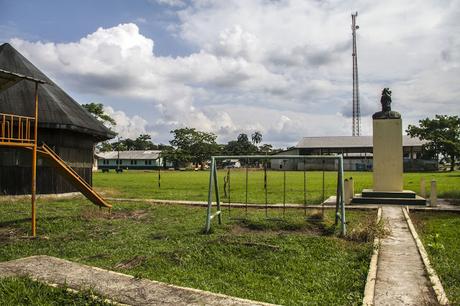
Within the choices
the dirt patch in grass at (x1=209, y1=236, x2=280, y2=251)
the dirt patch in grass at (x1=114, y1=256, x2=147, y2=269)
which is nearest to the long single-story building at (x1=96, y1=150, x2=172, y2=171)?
the dirt patch in grass at (x1=209, y1=236, x2=280, y2=251)

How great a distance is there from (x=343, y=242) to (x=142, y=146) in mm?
113645

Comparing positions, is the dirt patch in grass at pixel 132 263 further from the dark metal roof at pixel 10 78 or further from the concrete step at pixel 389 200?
the concrete step at pixel 389 200

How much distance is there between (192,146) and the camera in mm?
84000

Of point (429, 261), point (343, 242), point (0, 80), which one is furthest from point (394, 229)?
point (0, 80)

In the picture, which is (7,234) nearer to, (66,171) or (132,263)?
(66,171)

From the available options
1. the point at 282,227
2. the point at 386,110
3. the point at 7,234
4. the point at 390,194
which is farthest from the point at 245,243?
the point at 386,110

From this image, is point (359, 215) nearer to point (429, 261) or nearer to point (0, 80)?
point (429, 261)

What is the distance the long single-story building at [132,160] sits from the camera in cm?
9188

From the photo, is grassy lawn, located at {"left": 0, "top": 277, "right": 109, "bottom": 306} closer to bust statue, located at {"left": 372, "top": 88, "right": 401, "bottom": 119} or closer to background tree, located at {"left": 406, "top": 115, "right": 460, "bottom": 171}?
bust statue, located at {"left": 372, "top": 88, "right": 401, "bottom": 119}

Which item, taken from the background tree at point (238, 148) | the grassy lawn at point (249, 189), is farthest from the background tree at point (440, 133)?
the background tree at point (238, 148)

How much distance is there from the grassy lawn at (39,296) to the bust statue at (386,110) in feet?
46.9

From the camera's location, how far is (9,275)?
6293 millimetres

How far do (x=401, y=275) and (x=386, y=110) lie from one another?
462 inches

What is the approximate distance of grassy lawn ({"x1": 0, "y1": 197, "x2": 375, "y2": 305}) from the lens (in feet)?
20.5
